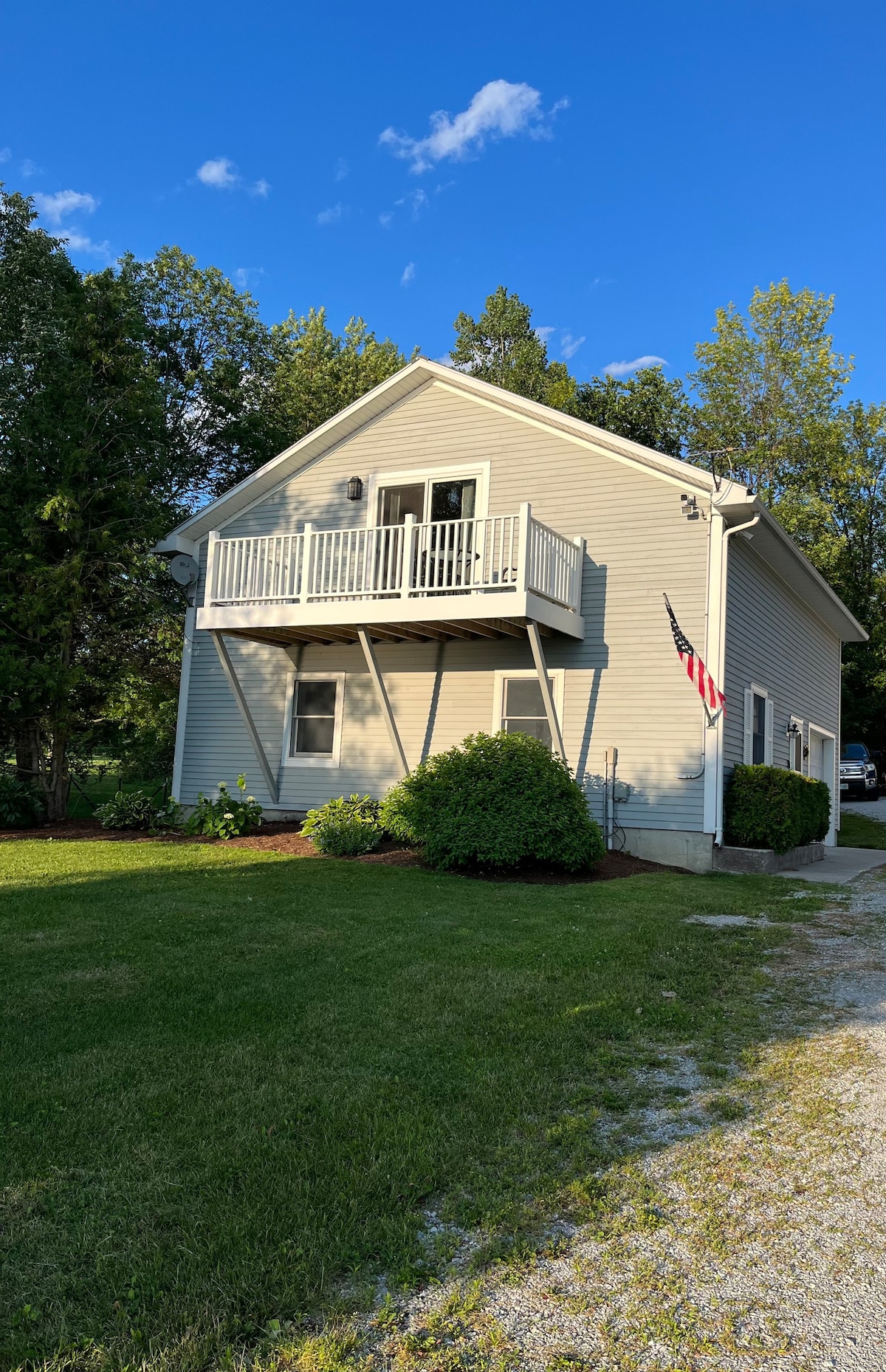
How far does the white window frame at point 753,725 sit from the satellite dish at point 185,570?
905 cm

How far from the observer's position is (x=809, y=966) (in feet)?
21.6

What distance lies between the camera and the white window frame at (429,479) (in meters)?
13.5

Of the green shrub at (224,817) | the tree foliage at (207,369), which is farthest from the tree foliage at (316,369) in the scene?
the green shrub at (224,817)

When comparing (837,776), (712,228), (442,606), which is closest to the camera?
(442,606)

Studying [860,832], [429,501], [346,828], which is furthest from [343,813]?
[860,832]

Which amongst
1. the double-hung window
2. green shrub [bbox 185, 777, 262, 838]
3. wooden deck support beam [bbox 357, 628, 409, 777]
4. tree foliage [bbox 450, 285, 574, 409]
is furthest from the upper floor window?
tree foliage [bbox 450, 285, 574, 409]

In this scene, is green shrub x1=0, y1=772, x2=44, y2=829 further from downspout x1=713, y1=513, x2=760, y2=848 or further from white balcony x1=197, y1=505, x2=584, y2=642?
downspout x1=713, y1=513, x2=760, y2=848

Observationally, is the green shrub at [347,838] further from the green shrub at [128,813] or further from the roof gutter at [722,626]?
the roof gutter at [722,626]

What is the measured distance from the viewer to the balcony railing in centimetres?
1152

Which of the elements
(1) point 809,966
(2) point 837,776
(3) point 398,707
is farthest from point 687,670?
(2) point 837,776

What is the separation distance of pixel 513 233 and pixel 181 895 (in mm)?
18916

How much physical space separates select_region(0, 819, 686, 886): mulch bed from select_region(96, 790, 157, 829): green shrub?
0.36 ft

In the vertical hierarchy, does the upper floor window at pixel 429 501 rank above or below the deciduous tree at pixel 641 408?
below

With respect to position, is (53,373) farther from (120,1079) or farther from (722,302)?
(722,302)
